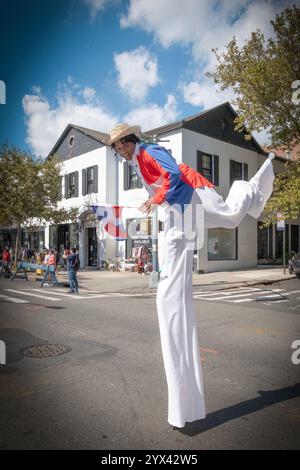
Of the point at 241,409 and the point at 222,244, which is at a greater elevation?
the point at 222,244

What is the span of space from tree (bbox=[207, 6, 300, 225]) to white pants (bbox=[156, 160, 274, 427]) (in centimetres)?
1250

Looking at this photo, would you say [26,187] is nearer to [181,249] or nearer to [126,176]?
[126,176]

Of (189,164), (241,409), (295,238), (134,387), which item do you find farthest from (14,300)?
(295,238)

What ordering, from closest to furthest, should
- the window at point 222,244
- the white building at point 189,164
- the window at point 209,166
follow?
1. the white building at point 189,164
2. the window at point 209,166
3. the window at point 222,244

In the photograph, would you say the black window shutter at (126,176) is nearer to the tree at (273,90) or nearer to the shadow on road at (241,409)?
the tree at (273,90)

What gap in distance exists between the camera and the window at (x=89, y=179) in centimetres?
2462

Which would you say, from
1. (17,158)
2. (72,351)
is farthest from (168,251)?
(17,158)

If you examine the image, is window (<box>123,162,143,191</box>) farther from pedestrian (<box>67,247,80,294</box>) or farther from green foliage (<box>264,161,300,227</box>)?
pedestrian (<box>67,247,80,294</box>)

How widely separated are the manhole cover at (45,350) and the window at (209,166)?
17.4 meters

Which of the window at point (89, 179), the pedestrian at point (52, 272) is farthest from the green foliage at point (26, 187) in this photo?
the pedestrian at point (52, 272)

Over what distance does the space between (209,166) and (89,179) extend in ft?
27.4

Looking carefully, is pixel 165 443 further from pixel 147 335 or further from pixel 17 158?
pixel 17 158

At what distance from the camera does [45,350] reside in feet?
17.2

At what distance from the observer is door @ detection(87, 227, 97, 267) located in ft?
81.8
